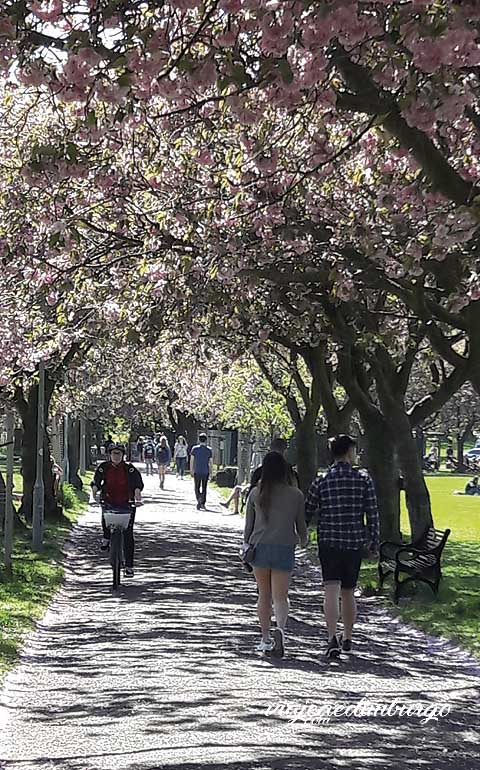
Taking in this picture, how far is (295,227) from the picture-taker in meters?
13.6

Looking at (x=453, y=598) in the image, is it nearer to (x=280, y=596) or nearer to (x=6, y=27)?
(x=280, y=596)

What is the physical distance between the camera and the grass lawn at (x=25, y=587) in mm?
12342

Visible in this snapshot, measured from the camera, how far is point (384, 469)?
20.7 meters

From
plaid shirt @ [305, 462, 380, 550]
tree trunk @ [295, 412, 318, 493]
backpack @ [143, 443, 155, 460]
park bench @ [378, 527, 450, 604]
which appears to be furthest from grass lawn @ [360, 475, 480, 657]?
backpack @ [143, 443, 155, 460]

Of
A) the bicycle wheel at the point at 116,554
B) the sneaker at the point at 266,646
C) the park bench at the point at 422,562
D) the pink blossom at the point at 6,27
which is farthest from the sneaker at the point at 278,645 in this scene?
the pink blossom at the point at 6,27

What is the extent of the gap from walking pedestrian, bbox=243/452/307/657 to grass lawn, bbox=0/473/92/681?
2.21m

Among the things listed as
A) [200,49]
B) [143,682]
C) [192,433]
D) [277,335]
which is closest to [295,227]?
[200,49]

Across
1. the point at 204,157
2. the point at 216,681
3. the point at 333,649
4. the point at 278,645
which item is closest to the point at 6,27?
the point at 204,157

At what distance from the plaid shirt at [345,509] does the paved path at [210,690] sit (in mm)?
1028

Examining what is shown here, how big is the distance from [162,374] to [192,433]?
35.6m

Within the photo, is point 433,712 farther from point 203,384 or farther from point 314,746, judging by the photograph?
point 203,384

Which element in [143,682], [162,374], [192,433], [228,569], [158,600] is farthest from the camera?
[192,433]

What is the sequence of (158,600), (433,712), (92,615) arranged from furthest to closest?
(158,600), (92,615), (433,712)

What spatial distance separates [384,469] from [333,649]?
373 inches
